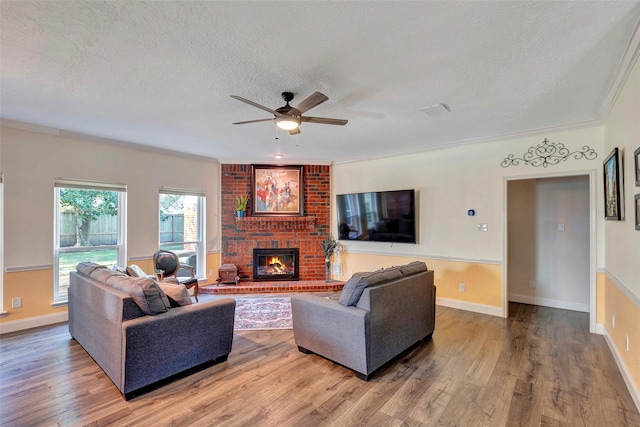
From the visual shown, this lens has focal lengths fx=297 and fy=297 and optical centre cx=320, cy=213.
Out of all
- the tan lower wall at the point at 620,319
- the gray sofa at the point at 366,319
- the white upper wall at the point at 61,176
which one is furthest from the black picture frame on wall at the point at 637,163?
the white upper wall at the point at 61,176

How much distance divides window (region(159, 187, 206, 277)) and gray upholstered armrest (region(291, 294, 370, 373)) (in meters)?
3.27

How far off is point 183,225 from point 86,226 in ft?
4.84

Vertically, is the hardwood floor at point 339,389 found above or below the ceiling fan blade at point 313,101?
A: below

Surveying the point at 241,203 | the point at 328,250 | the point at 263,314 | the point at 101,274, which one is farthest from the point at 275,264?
the point at 101,274

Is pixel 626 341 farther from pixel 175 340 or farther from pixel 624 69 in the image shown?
pixel 175 340

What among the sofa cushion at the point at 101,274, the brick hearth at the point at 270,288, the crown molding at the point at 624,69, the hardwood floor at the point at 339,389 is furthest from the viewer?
the brick hearth at the point at 270,288

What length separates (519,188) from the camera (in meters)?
4.89

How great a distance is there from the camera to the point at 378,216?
17.4ft

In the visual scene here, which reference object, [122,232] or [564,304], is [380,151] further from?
[122,232]

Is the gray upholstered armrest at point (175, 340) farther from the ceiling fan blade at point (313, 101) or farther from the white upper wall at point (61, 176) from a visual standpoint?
the white upper wall at point (61, 176)

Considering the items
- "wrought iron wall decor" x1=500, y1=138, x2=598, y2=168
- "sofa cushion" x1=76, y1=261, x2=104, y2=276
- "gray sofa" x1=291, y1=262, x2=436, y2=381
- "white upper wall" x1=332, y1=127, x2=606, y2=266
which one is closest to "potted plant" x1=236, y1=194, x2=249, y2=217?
"white upper wall" x1=332, y1=127, x2=606, y2=266

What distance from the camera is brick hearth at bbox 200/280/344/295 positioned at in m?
5.43

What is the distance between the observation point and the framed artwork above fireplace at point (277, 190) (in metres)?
5.94

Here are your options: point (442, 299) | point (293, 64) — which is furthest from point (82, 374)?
point (442, 299)
